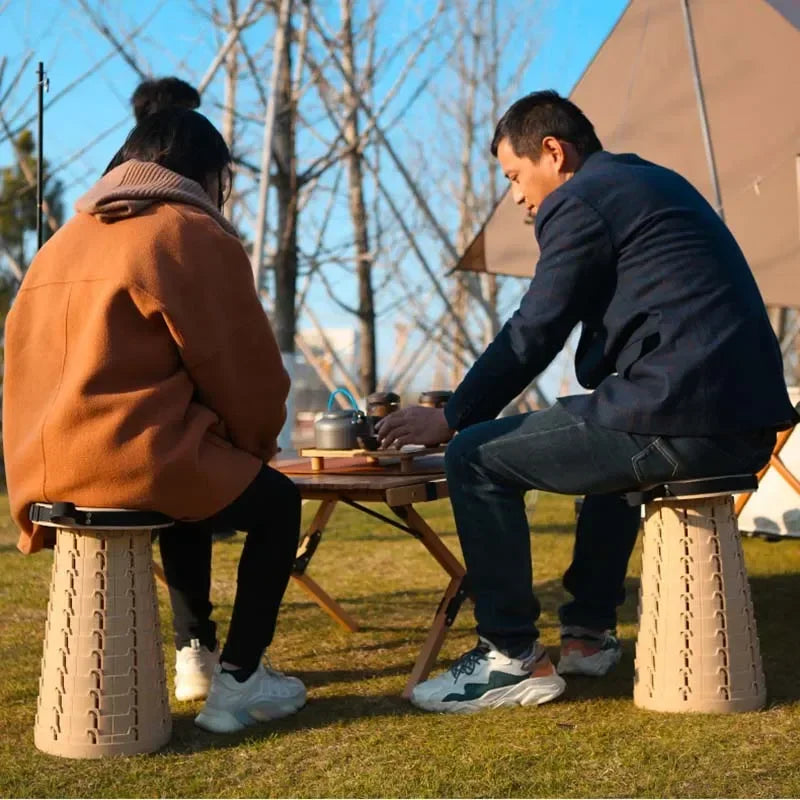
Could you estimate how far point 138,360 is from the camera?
1854mm

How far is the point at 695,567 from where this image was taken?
2.06 m

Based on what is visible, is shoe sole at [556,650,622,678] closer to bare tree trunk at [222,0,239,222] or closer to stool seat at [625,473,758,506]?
stool seat at [625,473,758,506]

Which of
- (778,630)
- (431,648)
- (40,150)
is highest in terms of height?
(40,150)

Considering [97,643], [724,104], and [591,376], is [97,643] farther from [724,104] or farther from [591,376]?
[724,104]

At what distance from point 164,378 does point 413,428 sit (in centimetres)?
57

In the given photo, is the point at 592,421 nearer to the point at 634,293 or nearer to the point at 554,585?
the point at 634,293

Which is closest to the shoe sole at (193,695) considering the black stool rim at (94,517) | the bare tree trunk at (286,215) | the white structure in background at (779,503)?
the black stool rim at (94,517)

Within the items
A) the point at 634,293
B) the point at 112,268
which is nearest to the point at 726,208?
the point at 634,293

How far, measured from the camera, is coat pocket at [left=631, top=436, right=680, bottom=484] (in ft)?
6.52

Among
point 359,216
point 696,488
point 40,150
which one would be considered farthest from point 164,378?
point 359,216

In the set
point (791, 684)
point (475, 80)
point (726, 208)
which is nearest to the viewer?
point (791, 684)

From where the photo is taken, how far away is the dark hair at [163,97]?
277 cm

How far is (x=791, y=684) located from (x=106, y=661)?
4.63 ft

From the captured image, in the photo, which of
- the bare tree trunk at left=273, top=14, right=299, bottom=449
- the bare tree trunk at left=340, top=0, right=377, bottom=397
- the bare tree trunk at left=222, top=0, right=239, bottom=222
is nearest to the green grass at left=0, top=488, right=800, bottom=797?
the bare tree trunk at left=273, top=14, right=299, bottom=449
